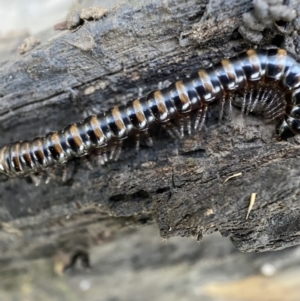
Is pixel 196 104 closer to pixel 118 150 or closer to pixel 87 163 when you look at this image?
pixel 118 150

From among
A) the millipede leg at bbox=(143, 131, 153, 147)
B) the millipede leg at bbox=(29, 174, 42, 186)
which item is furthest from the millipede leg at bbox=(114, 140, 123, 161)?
the millipede leg at bbox=(29, 174, 42, 186)

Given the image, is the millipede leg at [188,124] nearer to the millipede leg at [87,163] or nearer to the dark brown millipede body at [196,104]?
the dark brown millipede body at [196,104]

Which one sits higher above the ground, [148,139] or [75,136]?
[75,136]

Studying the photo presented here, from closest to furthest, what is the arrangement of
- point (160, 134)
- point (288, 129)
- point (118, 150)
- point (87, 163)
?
point (288, 129) < point (160, 134) < point (118, 150) < point (87, 163)

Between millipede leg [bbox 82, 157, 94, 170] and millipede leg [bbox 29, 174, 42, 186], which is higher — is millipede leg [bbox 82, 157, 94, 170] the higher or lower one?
the higher one

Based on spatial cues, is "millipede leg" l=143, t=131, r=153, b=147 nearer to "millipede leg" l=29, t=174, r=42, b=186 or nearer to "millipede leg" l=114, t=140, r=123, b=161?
"millipede leg" l=114, t=140, r=123, b=161

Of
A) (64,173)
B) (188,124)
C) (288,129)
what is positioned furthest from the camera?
(64,173)

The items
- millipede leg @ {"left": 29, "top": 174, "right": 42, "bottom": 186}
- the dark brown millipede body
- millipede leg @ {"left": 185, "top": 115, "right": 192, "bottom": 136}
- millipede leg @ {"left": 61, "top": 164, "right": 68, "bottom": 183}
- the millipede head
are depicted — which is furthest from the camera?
millipede leg @ {"left": 29, "top": 174, "right": 42, "bottom": 186}

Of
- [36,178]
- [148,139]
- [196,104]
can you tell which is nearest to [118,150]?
[148,139]
